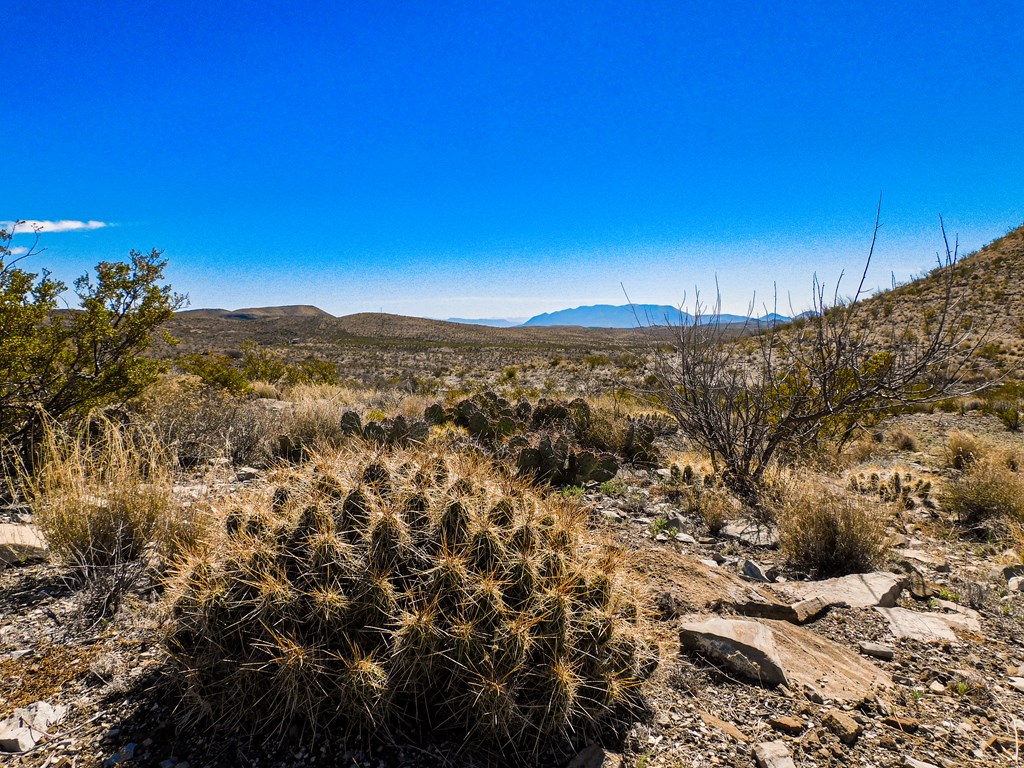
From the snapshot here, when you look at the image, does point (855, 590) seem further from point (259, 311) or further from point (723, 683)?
point (259, 311)

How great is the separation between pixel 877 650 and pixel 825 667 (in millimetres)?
520

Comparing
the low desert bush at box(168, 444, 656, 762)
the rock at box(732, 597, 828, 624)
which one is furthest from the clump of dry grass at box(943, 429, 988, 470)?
the low desert bush at box(168, 444, 656, 762)

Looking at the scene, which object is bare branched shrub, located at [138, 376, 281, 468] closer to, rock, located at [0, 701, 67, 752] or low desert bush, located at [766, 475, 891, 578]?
rock, located at [0, 701, 67, 752]

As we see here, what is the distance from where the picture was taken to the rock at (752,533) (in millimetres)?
5418

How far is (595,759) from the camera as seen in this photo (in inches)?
97.7

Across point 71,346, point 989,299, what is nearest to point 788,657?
point 71,346

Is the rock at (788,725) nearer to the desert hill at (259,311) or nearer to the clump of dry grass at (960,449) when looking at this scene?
the clump of dry grass at (960,449)

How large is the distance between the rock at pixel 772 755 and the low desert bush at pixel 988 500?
5.04 meters

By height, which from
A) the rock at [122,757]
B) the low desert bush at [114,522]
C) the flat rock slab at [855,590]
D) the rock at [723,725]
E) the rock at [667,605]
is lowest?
the rock at [723,725]

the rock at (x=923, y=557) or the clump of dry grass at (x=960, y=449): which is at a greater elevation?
the clump of dry grass at (x=960, y=449)

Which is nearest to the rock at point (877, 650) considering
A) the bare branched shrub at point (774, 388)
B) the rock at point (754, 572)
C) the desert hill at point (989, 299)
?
the rock at point (754, 572)

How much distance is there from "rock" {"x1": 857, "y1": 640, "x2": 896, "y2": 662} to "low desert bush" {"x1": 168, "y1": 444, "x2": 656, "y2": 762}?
5.27 feet

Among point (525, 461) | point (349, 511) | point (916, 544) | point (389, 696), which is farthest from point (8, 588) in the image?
point (916, 544)

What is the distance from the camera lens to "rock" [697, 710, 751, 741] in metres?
2.63
